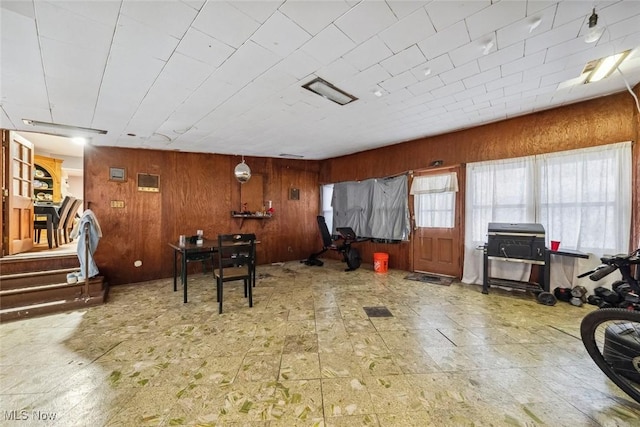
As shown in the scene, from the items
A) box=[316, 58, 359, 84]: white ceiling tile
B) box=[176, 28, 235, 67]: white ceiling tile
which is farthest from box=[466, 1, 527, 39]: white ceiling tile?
box=[176, 28, 235, 67]: white ceiling tile

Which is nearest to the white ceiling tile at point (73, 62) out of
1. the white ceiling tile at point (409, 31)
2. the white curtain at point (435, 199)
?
the white ceiling tile at point (409, 31)

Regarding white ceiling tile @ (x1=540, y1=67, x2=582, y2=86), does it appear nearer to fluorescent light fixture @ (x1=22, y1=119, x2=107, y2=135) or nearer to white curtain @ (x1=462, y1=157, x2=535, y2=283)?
white curtain @ (x1=462, y1=157, x2=535, y2=283)

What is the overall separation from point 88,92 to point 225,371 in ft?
10.9

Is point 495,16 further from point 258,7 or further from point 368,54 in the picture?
point 258,7

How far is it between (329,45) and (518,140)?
11.9 ft

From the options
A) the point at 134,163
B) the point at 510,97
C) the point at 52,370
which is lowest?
the point at 52,370

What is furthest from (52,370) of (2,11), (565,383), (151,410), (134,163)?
(565,383)

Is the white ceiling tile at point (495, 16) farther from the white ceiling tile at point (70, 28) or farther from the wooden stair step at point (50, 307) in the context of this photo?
the wooden stair step at point (50, 307)

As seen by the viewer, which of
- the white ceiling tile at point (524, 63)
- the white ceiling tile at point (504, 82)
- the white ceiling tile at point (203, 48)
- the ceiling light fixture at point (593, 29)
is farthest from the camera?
the white ceiling tile at point (504, 82)

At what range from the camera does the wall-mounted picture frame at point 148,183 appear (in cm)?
466

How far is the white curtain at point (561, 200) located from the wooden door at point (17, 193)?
776 cm

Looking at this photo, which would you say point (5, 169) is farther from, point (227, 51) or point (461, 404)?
point (461, 404)

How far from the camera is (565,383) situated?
175 cm

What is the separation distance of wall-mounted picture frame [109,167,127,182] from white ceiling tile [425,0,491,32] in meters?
5.52
